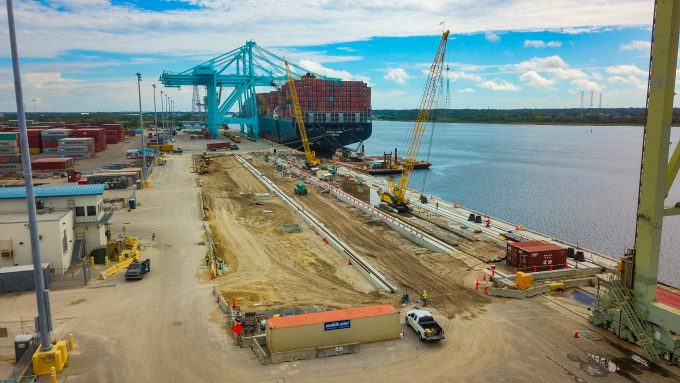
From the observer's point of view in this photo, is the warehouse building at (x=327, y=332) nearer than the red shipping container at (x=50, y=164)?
Yes

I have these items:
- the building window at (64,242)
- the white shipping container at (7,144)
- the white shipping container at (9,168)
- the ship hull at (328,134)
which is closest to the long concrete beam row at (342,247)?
the building window at (64,242)

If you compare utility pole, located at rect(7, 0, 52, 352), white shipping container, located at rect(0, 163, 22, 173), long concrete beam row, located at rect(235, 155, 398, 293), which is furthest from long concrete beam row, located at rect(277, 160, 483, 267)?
white shipping container, located at rect(0, 163, 22, 173)

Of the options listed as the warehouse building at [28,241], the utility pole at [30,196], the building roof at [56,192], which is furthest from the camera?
the building roof at [56,192]

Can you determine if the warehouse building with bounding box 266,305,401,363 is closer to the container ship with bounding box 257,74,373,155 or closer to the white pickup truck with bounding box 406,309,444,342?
the white pickup truck with bounding box 406,309,444,342

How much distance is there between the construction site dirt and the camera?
25.6 m

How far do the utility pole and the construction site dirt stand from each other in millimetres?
9757

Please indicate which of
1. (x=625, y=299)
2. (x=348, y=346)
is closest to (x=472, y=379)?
(x=348, y=346)

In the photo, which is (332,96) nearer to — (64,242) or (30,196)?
(64,242)

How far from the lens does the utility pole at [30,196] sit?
49.7ft

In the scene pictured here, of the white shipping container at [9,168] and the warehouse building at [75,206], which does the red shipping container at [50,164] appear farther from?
the warehouse building at [75,206]

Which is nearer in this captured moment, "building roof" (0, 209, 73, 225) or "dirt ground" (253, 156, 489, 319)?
"dirt ground" (253, 156, 489, 319)

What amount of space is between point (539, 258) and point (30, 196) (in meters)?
26.9

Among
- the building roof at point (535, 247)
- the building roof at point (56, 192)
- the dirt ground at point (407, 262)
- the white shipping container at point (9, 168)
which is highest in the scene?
the building roof at point (56, 192)

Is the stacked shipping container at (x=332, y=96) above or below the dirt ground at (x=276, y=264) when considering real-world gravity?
above
